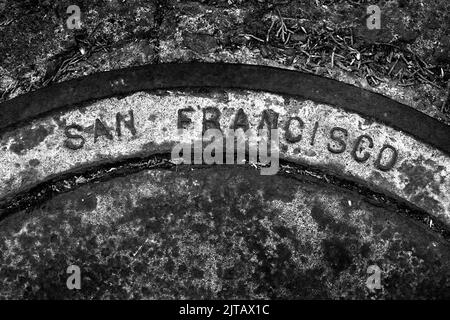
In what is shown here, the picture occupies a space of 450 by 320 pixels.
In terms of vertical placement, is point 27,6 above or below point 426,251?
above

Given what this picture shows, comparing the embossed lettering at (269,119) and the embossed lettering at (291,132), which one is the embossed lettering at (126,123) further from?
the embossed lettering at (291,132)

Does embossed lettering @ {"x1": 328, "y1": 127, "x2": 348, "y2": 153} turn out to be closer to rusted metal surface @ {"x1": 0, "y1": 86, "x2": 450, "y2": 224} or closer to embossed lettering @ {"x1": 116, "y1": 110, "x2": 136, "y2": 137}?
rusted metal surface @ {"x1": 0, "y1": 86, "x2": 450, "y2": 224}

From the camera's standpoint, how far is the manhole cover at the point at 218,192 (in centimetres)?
237

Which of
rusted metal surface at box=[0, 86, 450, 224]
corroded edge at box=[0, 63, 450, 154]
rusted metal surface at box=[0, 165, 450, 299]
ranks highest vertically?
corroded edge at box=[0, 63, 450, 154]

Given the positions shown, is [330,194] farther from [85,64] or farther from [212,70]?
[85,64]

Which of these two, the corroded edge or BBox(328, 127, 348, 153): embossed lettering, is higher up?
the corroded edge

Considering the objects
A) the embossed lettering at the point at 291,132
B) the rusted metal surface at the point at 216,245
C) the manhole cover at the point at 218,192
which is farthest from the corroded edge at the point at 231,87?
the rusted metal surface at the point at 216,245

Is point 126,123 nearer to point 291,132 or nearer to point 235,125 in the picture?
point 235,125

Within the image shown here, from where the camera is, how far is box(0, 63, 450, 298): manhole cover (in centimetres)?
237

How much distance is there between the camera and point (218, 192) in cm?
240

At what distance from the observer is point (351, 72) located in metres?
2.44

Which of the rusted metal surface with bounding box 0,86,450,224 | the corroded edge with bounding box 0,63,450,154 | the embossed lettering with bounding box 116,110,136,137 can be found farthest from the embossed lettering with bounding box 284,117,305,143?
the embossed lettering with bounding box 116,110,136,137
